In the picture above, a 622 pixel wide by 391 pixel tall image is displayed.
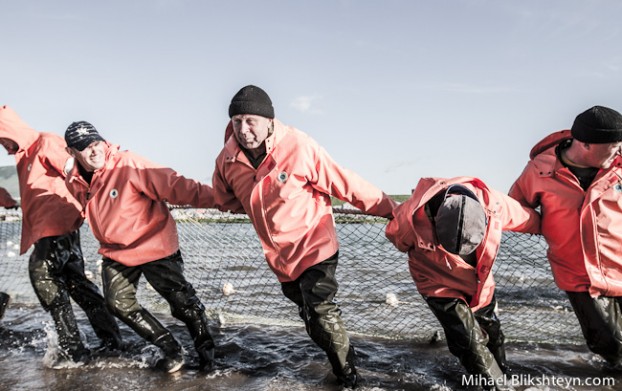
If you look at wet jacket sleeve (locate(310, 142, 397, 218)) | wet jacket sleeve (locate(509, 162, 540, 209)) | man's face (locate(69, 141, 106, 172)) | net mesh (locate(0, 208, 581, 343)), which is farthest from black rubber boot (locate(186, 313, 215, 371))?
wet jacket sleeve (locate(509, 162, 540, 209))

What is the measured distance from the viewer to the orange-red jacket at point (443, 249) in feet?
10.6

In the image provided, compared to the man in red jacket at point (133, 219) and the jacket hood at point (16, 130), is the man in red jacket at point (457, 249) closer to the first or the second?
the man in red jacket at point (133, 219)

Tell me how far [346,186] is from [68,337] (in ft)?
10.3

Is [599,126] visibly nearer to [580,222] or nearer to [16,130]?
[580,222]

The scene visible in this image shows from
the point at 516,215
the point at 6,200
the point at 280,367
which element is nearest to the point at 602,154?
the point at 516,215

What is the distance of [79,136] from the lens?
4.05m

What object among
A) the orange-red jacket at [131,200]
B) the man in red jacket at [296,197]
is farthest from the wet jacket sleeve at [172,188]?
the man in red jacket at [296,197]

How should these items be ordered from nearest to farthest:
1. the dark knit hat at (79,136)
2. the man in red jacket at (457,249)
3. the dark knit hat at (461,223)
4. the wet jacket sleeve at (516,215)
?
the dark knit hat at (461,223) < the man in red jacket at (457,249) < the wet jacket sleeve at (516,215) < the dark knit hat at (79,136)

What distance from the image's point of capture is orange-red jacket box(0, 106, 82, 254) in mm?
4758

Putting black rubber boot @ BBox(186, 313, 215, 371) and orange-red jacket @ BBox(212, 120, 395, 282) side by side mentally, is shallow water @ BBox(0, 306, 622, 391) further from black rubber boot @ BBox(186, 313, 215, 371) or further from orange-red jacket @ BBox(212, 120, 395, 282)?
orange-red jacket @ BBox(212, 120, 395, 282)

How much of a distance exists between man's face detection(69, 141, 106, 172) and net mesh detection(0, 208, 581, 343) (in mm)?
1153

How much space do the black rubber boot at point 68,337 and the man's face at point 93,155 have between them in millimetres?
1558

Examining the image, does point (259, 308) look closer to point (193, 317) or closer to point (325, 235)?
point (193, 317)

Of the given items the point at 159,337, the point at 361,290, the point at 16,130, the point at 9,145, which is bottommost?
the point at 361,290
